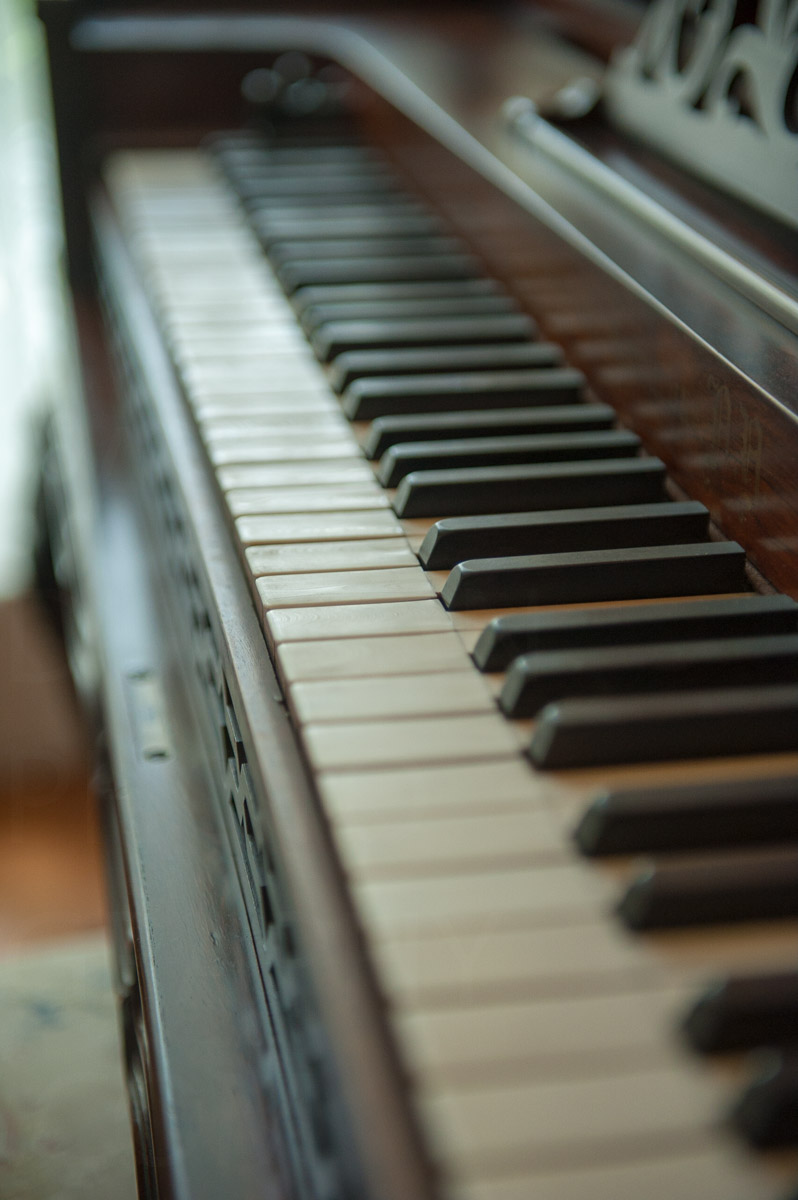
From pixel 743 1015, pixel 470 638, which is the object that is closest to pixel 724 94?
pixel 470 638

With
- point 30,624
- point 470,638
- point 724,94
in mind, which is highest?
point 724,94

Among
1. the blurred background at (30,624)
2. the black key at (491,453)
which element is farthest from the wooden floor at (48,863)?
the black key at (491,453)

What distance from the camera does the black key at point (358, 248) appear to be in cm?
182

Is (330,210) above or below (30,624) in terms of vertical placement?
above

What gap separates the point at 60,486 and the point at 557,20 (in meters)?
1.34

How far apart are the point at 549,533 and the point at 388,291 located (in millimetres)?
744

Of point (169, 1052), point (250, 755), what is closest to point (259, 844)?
point (250, 755)

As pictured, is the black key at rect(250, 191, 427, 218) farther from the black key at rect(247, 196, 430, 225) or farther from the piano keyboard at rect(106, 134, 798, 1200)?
the piano keyboard at rect(106, 134, 798, 1200)

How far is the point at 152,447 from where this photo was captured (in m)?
1.70

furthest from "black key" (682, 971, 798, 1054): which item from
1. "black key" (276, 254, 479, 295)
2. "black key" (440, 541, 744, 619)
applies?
"black key" (276, 254, 479, 295)

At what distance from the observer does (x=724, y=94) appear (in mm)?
1341

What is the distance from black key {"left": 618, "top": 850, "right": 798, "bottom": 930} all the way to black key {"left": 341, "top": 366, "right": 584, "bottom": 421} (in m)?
0.80

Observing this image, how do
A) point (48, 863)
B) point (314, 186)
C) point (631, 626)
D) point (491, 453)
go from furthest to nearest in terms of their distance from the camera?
point (48, 863)
point (314, 186)
point (491, 453)
point (631, 626)

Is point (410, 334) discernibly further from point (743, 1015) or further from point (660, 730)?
point (743, 1015)
